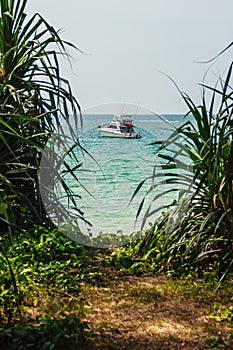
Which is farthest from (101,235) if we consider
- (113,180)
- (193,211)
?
(113,180)

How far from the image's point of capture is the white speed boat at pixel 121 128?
4.59m

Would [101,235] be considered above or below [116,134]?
below

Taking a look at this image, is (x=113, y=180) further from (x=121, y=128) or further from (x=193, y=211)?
(x=193, y=211)

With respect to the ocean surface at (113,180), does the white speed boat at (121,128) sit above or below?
above

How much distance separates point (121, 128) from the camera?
16.4 ft

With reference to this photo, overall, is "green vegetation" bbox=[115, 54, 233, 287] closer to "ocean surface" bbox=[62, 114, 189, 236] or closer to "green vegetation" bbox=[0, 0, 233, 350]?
"green vegetation" bbox=[0, 0, 233, 350]

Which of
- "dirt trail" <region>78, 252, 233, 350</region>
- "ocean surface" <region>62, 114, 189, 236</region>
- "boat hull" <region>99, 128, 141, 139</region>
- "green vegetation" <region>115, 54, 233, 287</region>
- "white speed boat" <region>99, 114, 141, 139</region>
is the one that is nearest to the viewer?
"dirt trail" <region>78, 252, 233, 350</region>

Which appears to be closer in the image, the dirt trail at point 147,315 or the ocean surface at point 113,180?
the dirt trail at point 147,315

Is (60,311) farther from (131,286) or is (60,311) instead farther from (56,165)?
(56,165)

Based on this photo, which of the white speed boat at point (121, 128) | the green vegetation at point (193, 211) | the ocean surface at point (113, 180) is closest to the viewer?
the green vegetation at point (193, 211)

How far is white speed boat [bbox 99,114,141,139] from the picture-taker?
15.1ft

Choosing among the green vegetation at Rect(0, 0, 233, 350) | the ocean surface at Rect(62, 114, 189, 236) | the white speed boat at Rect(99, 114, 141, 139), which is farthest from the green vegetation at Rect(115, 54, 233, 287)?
the white speed boat at Rect(99, 114, 141, 139)

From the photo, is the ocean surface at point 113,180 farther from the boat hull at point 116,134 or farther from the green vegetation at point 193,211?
the green vegetation at point 193,211

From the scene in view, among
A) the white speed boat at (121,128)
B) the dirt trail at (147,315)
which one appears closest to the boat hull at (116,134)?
the white speed boat at (121,128)
